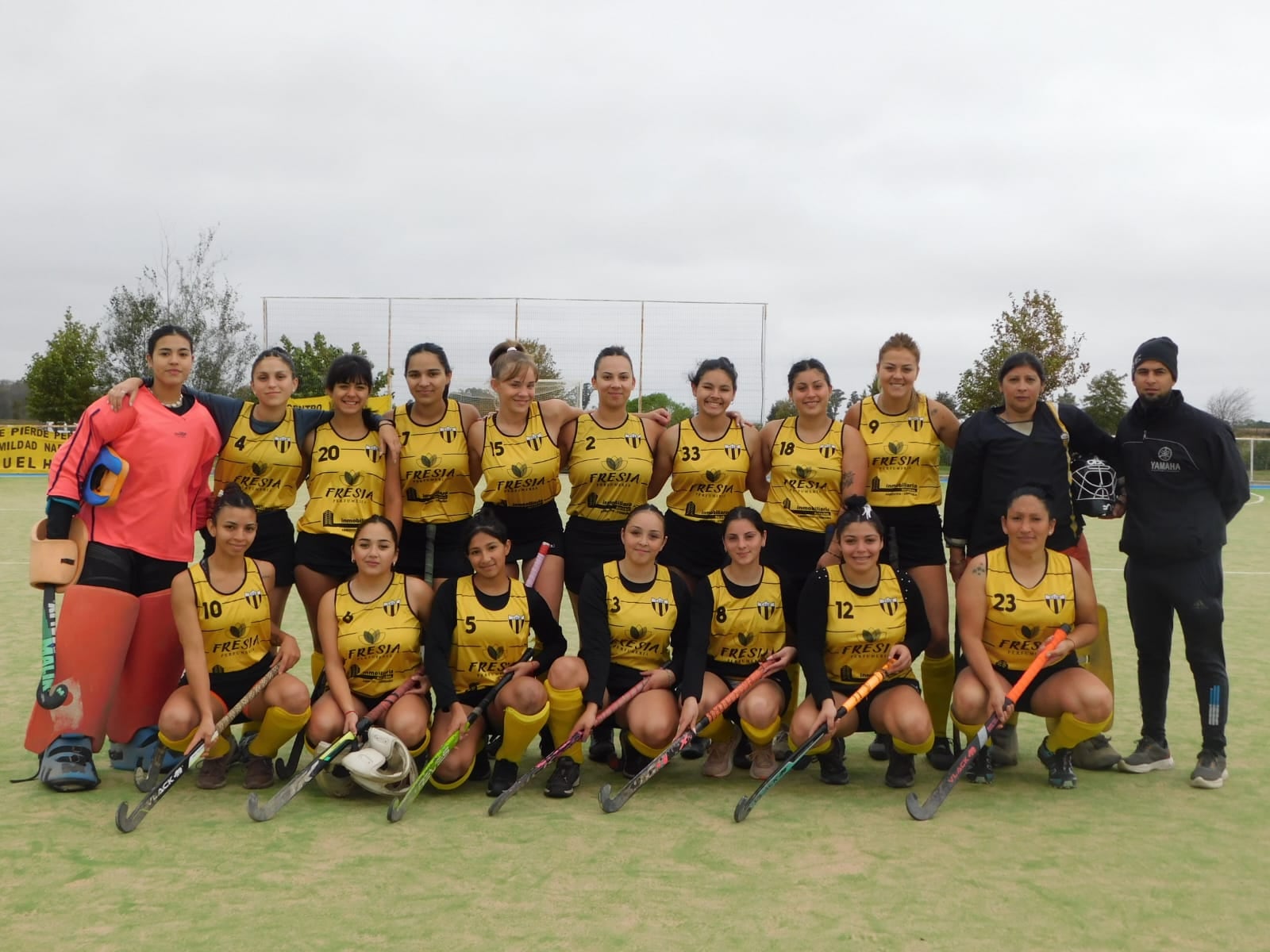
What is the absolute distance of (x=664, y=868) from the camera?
289 centimetres

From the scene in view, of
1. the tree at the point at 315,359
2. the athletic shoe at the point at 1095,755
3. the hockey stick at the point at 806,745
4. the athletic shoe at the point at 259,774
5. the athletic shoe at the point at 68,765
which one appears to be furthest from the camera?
the tree at the point at 315,359

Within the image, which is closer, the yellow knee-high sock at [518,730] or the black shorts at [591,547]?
the yellow knee-high sock at [518,730]

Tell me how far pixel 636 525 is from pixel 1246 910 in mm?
2049

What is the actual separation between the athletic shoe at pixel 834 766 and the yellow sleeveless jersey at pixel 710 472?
951 mm

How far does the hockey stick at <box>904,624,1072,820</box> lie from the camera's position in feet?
10.9

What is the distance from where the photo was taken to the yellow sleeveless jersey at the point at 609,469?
4.19m

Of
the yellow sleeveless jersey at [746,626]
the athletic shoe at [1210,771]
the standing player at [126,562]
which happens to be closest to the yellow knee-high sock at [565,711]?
the yellow sleeveless jersey at [746,626]

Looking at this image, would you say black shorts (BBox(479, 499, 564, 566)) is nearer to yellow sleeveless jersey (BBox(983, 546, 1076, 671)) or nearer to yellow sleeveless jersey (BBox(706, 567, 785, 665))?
yellow sleeveless jersey (BBox(706, 567, 785, 665))

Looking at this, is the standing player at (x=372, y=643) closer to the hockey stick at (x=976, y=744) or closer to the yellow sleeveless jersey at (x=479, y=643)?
the yellow sleeveless jersey at (x=479, y=643)

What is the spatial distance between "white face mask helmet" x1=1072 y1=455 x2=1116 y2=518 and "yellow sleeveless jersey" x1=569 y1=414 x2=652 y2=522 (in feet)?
5.21

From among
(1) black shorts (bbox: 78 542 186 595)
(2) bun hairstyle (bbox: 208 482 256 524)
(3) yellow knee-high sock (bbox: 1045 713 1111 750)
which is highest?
(2) bun hairstyle (bbox: 208 482 256 524)

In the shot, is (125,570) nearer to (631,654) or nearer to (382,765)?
(382,765)

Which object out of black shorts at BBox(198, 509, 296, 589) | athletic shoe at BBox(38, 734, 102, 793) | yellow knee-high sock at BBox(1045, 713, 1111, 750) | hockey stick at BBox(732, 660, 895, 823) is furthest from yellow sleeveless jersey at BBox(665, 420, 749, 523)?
athletic shoe at BBox(38, 734, 102, 793)

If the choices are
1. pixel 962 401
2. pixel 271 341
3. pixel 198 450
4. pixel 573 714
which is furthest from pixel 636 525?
pixel 962 401
